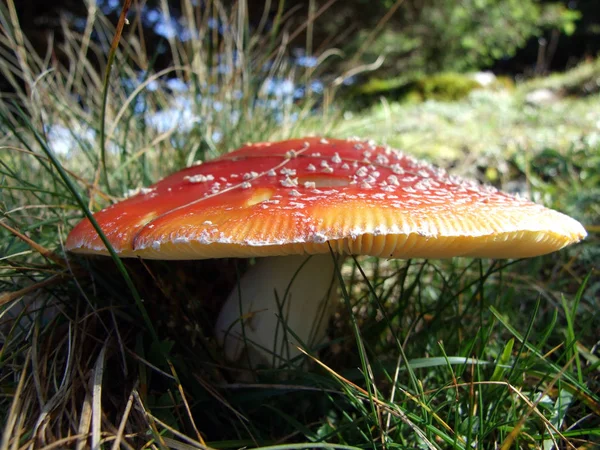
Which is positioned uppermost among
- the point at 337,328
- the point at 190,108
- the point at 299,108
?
the point at 190,108

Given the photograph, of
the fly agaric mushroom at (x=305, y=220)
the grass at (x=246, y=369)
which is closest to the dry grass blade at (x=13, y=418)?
the grass at (x=246, y=369)

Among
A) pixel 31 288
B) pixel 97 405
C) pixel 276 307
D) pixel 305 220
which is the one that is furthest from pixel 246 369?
pixel 31 288

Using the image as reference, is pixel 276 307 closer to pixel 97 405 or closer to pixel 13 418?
pixel 97 405

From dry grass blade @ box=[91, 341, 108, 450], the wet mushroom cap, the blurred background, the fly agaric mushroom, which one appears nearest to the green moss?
the blurred background

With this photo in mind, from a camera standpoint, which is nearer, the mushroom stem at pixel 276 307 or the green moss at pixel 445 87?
the mushroom stem at pixel 276 307

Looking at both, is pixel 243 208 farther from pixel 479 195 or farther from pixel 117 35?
pixel 479 195

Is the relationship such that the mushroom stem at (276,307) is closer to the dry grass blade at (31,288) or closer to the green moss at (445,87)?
the dry grass blade at (31,288)

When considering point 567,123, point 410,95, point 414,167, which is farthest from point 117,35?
point 410,95
